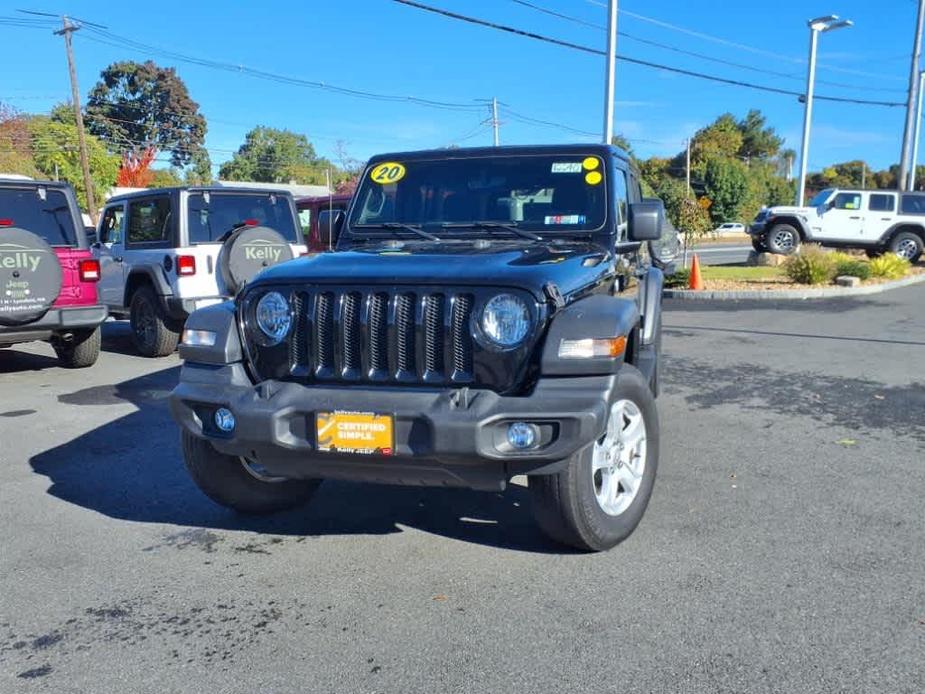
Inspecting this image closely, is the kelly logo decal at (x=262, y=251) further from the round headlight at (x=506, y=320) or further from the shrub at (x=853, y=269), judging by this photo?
the shrub at (x=853, y=269)

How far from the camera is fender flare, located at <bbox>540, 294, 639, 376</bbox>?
3.35 m

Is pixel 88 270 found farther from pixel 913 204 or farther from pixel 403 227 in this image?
pixel 913 204

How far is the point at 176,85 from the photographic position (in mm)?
74438

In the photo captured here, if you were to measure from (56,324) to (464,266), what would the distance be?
5820mm

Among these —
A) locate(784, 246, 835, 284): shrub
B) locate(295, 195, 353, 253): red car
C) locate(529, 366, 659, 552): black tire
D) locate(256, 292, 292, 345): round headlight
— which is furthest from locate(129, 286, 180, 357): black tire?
locate(784, 246, 835, 284): shrub

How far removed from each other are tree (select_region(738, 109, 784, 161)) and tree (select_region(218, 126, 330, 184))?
142ft

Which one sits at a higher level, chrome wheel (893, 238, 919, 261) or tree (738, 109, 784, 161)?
tree (738, 109, 784, 161)

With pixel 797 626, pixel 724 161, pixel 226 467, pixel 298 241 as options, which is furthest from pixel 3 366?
pixel 724 161

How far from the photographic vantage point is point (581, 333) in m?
3.36

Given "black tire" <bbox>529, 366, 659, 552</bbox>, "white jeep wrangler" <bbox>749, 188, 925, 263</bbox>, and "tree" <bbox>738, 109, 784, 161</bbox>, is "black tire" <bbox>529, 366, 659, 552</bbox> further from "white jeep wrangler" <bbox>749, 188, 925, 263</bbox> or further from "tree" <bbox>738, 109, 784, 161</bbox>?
"tree" <bbox>738, 109, 784, 161</bbox>

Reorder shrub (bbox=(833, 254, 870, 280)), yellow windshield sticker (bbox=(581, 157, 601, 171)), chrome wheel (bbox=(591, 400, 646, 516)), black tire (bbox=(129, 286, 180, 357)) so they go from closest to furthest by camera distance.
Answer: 1. chrome wheel (bbox=(591, 400, 646, 516))
2. yellow windshield sticker (bbox=(581, 157, 601, 171))
3. black tire (bbox=(129, 286, 180, 357))
4. shrub (bbox=(833, 254, 870, 280))

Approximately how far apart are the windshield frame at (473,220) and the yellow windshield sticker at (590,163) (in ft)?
0.07

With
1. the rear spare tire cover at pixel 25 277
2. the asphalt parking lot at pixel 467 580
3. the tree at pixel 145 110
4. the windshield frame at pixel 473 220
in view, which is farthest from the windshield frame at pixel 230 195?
the tree at pixel 145 110

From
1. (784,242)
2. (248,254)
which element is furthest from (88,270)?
(784,242)
